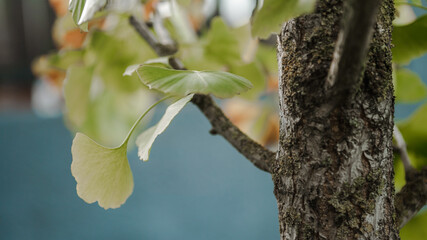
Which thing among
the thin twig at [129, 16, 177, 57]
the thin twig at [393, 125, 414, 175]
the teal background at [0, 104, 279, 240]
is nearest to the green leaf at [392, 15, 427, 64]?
the thin twig at [393, 125, 414, 175]

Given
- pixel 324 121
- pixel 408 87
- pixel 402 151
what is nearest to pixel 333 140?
pixel 324 121

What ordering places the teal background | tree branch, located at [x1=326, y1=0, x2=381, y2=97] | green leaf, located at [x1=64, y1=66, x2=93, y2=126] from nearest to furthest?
1. tree branch, located at [x1=326, y1=0, x2=381, y2=97]
2. green leaf, located at [x1=64, y1=66, x2=93, y2=126]
3. the teal background

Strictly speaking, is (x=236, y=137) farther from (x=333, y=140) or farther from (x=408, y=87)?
(x=408, y=87)

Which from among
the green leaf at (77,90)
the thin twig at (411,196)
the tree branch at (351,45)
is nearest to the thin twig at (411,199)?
the thin twig at (411,196)

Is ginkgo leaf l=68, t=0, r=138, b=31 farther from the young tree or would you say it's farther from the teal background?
the teal background

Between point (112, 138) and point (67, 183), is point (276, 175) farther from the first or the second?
point (67, 183)
